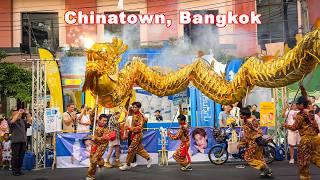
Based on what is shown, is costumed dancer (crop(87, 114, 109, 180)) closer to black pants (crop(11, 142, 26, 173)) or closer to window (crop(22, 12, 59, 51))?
black pants (crop(11, 142, 26, 173))

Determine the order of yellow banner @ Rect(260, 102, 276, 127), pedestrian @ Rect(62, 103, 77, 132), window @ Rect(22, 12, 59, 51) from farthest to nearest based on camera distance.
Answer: window @ Rect(22, 12, 59, 51) < yellow banner @ Rect(260, 102, 276, 127) < pedestrian @ Rect(62, 103, 77, 132)

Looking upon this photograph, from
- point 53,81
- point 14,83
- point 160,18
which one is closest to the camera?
point 53,81

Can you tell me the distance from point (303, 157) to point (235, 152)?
3.70 meters

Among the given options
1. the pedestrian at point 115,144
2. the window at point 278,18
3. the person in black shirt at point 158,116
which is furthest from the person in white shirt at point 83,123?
the window at point 278,18

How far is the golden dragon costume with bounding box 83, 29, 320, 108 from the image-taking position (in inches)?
258

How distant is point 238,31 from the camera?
1905 cm

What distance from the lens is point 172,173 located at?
10.6 metres

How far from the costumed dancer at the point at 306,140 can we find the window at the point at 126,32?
12.8 metres

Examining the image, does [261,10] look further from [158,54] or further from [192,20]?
[158,54]

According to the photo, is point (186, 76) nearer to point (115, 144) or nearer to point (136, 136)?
point (136, 136)

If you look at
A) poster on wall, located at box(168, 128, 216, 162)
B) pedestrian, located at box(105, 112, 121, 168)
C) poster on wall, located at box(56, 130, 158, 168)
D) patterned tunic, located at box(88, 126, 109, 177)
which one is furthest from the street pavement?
patterned tunic, located at box(88, 126, 109, 177)

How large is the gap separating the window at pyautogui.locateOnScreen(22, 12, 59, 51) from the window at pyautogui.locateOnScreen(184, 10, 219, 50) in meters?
5.98

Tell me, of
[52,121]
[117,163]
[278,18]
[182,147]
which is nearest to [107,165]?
[117,163]

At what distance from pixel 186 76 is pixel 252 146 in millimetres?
2593
